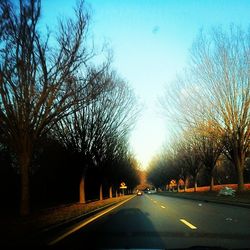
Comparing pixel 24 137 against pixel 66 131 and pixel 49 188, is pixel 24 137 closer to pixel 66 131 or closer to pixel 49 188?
pixel 66 131

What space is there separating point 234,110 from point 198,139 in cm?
1688

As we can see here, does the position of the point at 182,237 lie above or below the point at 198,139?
below

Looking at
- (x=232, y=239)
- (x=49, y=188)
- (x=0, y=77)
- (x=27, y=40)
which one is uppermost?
(x=27, y=40)

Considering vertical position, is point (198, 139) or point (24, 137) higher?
point (198, 139)

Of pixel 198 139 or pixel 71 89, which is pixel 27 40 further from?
pixel 198 139

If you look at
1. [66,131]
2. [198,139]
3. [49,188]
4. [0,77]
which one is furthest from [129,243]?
[198,139]

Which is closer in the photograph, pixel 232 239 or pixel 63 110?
pixel 232 239

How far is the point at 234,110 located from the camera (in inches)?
1300

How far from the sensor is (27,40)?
56.3 ft

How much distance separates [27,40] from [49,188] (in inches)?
941

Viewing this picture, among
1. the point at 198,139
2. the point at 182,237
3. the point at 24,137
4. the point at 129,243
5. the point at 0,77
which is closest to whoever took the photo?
the point at 129,243

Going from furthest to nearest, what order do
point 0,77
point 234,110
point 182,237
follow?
1. point 234,110
2. point 0,77
3. point 182,237

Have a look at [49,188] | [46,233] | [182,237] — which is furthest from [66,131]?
[182,237]

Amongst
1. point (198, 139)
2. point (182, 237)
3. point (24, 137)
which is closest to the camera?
point (182, 237)
